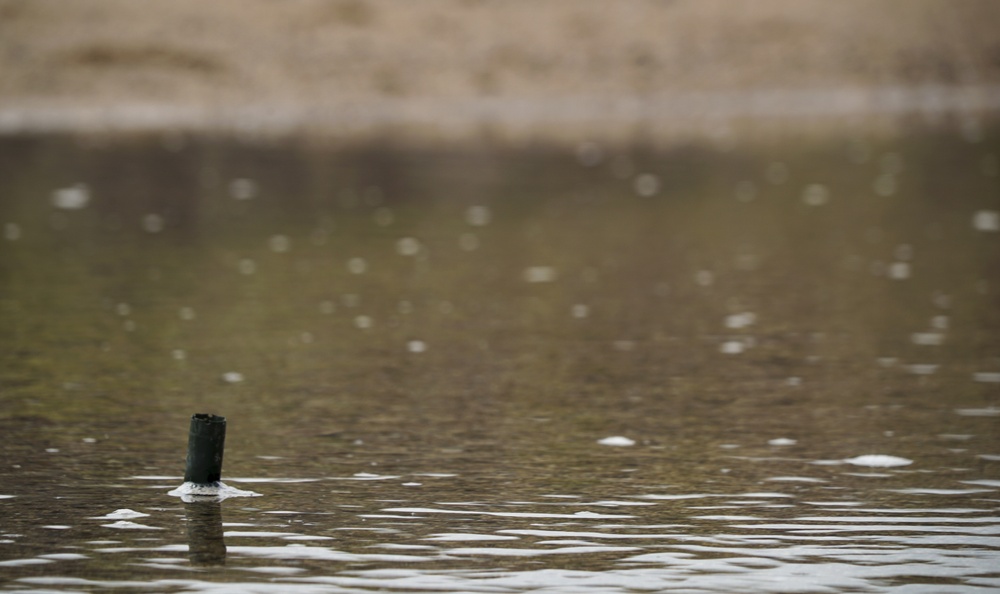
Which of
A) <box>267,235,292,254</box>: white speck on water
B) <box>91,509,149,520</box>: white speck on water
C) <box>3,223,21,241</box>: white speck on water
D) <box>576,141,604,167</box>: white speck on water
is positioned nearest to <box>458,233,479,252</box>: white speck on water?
<box>267,235,292,254</box>: white speck on water

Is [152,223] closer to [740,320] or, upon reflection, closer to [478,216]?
[478,216]

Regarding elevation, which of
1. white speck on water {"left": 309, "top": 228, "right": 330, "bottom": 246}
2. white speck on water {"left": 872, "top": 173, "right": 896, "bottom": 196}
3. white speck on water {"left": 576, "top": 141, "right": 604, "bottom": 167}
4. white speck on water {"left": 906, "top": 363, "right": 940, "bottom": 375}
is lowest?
white speck on water {"left": 906, "top": 363, "right": 940, "bottom": 375}

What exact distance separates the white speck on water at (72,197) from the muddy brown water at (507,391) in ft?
0.43

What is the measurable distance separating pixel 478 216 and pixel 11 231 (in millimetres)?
5482

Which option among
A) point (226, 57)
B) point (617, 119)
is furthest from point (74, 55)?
point (617, 119)

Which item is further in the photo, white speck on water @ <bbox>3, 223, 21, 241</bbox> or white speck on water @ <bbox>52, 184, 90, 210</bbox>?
white speck on water @ <bbox>52, 184, 90, 210</bbox>

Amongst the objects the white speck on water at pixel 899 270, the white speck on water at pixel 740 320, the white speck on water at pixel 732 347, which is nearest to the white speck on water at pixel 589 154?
the white speck on water at pixel 899 270

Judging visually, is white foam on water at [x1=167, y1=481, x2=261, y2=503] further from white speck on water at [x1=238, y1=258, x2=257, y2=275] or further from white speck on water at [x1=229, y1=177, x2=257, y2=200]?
white speck on water at [x1=229, y1=177, x2=257, y2=200]

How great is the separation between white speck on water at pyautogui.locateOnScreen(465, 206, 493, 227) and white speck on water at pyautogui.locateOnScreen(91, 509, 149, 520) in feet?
44.6

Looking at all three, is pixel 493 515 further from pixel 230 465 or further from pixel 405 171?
pixel 405 171

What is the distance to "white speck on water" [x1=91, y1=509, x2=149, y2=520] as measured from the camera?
27.6 ft

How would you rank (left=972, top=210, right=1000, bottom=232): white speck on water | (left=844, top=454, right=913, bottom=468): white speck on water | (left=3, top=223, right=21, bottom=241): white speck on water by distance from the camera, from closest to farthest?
(left=844, top=454, right=913, bottom=468): white speck on water → (left=3, top=223, right=21, bottom=241): white speck on water → (left=972, top=210, right=1000, bottom=232): white speck on water

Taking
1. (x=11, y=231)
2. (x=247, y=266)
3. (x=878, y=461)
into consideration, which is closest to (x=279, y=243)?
(x=247, y=266)

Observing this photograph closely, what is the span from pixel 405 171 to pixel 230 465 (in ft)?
65.0
